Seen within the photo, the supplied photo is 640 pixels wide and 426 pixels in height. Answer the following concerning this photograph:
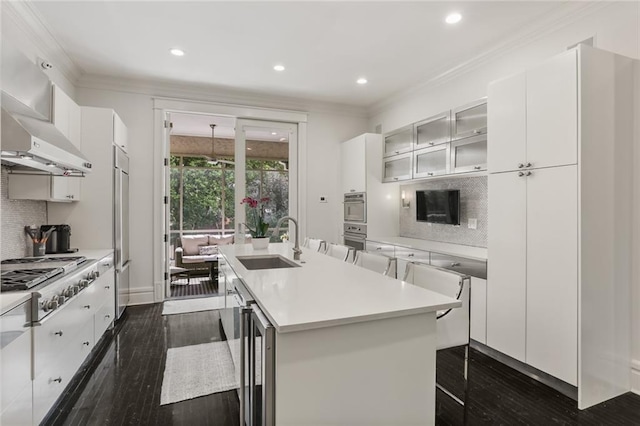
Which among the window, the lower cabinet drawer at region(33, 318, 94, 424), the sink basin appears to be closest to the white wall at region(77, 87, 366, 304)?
the lower cabinet drawer at region(33, 318, 94, 424)

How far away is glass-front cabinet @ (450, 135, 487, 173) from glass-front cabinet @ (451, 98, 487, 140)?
67 millimetres

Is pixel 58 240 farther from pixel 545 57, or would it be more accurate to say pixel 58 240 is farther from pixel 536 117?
pixel 545 57

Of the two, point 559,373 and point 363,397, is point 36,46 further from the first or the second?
point 559,373

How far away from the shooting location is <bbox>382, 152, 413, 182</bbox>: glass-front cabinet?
4.34 metres

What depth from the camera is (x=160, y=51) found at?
3.62 m

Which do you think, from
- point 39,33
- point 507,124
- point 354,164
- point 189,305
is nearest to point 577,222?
point 507,124

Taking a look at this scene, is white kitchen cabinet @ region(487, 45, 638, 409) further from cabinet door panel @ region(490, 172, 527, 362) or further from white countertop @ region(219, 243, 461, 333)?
white countertop @ region(219, 243, 461, 333)

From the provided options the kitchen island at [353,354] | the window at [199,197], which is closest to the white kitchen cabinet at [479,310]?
the kitchen island at [353,354]

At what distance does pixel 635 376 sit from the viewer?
2.37m

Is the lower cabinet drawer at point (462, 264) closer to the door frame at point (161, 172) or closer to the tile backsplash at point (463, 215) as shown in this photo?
the tile backsplash at point (463, 215)

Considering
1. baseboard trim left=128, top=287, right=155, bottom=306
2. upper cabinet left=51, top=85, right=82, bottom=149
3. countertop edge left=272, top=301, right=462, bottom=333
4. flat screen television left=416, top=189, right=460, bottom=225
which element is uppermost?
upper cabinet left=51, top=85, right=82, bottom=149

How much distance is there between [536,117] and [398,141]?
2167 mm

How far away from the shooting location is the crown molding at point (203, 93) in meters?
4.33

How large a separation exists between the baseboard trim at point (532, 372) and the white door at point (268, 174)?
10.8 ft
